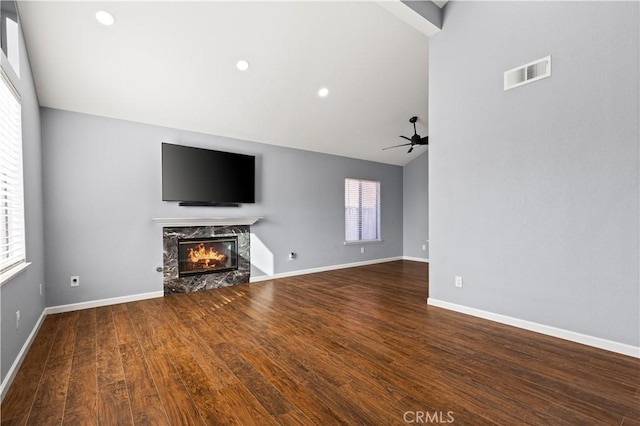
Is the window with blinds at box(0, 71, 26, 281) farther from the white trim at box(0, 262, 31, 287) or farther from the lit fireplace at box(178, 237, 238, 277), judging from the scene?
the lit fireplace at box(178, 237, 238, 277)

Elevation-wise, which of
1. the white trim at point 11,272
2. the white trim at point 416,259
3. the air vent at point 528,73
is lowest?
the white trim at point 416,259

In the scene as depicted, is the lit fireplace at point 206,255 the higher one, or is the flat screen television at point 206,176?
the flat screen television at point 206,176

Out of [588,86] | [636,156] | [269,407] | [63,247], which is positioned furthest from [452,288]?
[63,247]

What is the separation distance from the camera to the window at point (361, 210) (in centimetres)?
713

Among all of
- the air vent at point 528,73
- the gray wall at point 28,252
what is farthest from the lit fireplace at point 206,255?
the air vent at point 528,73

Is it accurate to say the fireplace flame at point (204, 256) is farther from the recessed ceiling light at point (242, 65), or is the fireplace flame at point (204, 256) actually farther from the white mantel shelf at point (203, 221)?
the recessed ceiling light at point (242, 65)

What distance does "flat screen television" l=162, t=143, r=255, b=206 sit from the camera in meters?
4.50

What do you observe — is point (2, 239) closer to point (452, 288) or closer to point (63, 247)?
point (63, 247)

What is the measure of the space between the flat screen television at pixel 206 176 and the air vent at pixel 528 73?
12.7 ft

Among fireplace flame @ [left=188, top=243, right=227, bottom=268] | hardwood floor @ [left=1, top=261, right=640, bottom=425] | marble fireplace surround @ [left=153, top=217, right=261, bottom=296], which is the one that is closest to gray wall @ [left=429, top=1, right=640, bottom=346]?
hardwood floor @ [left=1, top=261, right=640, bottom=425]

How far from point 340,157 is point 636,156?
194 inches

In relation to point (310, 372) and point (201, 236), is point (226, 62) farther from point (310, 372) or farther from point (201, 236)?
point (310, 372)
